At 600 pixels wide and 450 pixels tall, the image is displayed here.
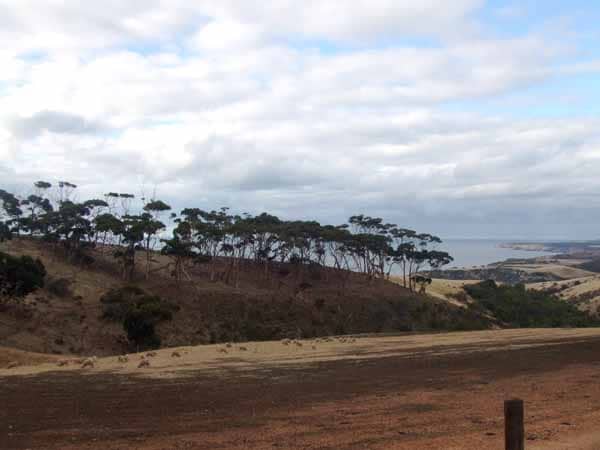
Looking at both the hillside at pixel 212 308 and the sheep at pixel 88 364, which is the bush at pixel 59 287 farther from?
the sheep at pixel 88 364

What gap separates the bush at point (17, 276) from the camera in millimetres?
46438

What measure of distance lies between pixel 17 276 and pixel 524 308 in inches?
2714

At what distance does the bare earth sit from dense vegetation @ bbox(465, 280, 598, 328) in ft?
188

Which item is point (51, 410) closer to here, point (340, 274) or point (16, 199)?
point (16, 199)

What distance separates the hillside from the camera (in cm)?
5009

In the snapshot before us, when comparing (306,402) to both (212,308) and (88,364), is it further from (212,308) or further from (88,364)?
(212,308)

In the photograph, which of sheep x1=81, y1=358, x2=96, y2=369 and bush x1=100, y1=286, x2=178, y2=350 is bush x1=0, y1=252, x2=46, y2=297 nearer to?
bush x1=100, y1=286, x2=178, y2=350

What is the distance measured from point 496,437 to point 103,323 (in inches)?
1843

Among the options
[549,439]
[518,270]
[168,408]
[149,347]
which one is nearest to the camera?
[549,439]

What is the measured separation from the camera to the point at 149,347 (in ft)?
158

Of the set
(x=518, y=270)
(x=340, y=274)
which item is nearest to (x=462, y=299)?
(x=340, y=274)

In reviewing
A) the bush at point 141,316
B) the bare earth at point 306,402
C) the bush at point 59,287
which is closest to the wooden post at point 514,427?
the bare earth at point 306,402

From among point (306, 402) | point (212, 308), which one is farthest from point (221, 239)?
point (306, 402)

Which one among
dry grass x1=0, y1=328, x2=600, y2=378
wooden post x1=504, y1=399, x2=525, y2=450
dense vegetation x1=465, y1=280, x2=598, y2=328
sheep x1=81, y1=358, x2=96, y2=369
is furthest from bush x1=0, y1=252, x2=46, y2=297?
dense vegetation x1=465, y1=280, x2=598, y2=328
